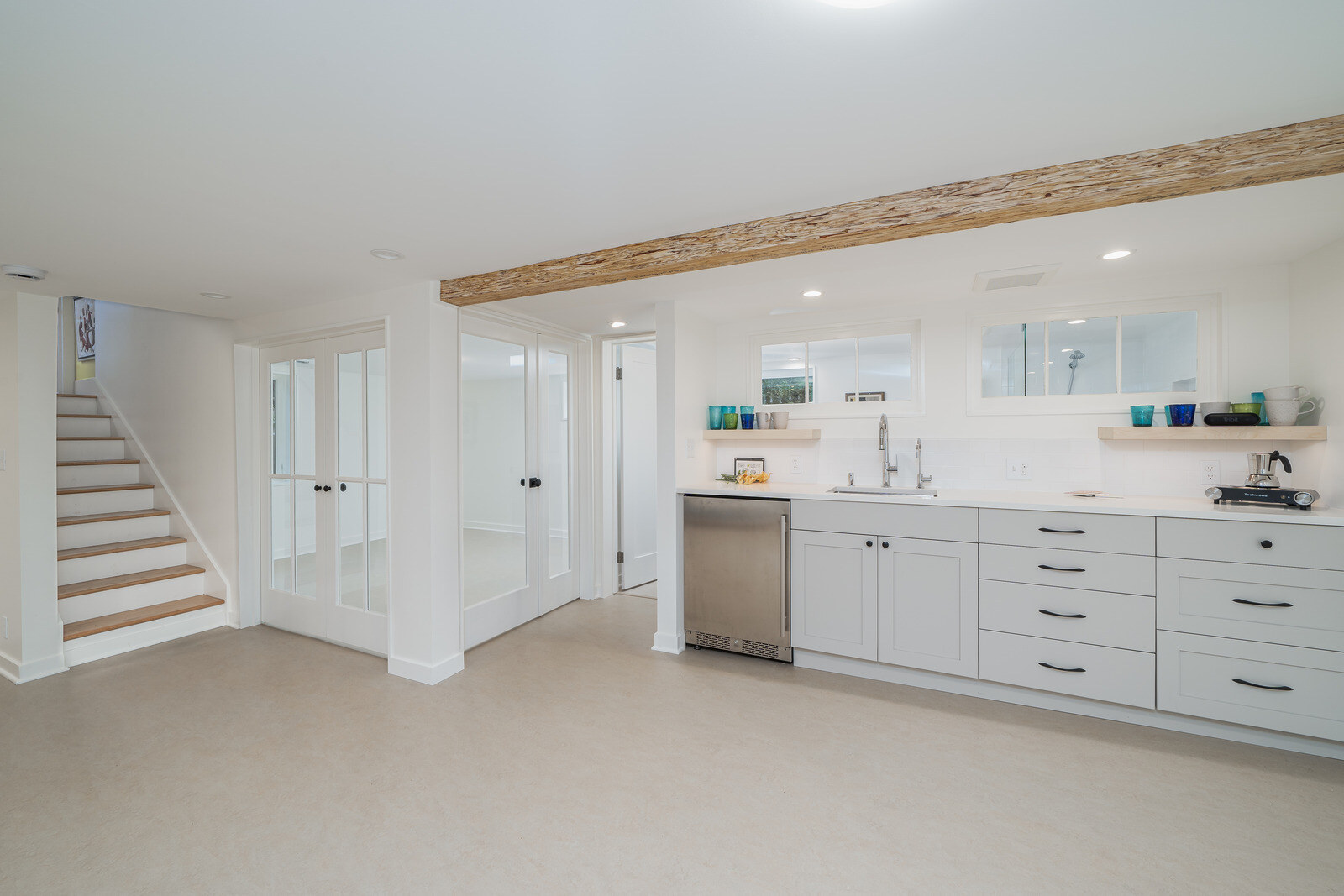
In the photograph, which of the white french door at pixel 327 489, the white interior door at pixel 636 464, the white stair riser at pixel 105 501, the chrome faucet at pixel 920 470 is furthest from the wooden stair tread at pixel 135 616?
the chrome faucet at pixel 920 470

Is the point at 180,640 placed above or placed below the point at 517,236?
below

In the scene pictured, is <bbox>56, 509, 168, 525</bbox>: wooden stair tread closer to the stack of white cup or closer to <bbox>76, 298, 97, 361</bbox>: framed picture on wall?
<bbox>76, 298, 97, 361</bbox>: framed picture on wall

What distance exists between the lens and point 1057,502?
2.79m

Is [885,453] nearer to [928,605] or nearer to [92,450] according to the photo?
[928,605]

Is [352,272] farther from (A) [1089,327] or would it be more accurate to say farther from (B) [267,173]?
(A) [1089,327]

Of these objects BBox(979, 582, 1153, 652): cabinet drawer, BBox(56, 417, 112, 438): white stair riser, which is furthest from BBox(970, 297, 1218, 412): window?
BBox(56, 417, 112, 438): white stair riser

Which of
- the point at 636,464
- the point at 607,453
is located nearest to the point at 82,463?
the point at 607,453

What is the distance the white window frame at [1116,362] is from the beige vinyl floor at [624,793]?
1.61 metres

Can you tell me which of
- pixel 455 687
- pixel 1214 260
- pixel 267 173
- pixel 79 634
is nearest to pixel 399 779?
pixel 455 687

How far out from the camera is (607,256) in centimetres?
263

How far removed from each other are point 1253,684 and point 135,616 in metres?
5.99

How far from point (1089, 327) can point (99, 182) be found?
14.3 feet

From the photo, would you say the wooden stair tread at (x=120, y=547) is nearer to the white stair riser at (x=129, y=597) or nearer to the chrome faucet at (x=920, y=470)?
the white stair riser at (x=129, y=597)

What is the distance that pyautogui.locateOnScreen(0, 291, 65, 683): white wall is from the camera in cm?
314
